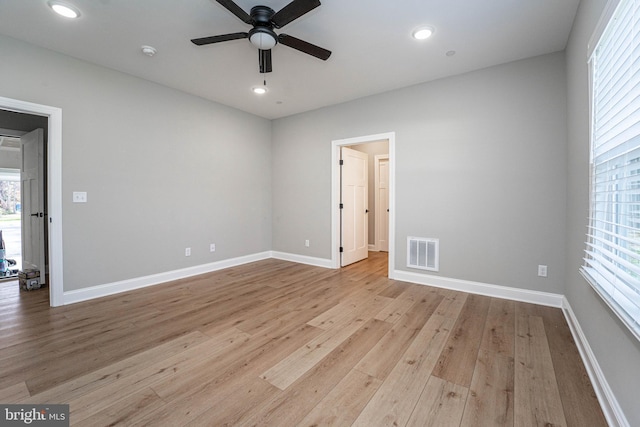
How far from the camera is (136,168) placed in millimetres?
3537

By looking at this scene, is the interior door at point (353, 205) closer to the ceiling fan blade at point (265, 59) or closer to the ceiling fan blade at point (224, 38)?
the ceiling fan blade at point (265, 59)

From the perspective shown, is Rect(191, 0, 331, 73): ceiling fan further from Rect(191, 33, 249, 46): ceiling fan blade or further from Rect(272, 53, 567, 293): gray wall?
Rect(272, 53, 567, 293): gray wall

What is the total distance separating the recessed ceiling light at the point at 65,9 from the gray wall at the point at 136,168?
2.87 feet

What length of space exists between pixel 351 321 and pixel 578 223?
220cm

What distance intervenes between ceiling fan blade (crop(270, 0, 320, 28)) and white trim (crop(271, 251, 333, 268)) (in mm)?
3525

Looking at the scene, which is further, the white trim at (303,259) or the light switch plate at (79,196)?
the white trim at (303,259)

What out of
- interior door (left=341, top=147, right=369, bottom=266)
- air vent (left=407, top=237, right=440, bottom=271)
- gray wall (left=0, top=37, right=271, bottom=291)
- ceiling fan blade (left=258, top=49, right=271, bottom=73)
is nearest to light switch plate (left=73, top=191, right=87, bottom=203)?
gray wall (left=0, top=37, right=271, bottom=291)

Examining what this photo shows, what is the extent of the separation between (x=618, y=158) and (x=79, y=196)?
472 cm

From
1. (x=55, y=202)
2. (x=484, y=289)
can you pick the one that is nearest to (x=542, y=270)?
(x=484, y=289)

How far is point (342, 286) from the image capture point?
3.67m

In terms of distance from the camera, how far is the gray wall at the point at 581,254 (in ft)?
4.08

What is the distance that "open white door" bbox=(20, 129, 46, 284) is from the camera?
3.95 metres

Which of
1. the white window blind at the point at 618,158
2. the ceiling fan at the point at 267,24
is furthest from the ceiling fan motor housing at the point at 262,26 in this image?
the white window blind at the point at 618,158

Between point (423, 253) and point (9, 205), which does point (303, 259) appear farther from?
point (9, 205)
